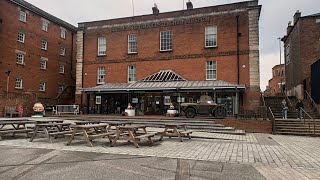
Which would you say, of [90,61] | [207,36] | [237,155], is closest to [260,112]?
[207,36]

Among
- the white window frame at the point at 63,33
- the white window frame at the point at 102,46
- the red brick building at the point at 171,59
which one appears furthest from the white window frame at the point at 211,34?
the white window frame at the point at 63,33

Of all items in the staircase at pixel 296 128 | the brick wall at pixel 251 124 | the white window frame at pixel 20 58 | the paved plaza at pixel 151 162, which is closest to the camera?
the paved plaza at pixel 151 162

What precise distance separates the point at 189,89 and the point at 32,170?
15295mm

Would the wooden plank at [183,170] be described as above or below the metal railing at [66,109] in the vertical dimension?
below

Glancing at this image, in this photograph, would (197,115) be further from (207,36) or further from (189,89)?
(207,36)

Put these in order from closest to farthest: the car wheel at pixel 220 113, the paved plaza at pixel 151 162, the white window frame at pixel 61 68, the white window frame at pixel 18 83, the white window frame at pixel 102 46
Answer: the paved plaza at pixel 151 162
the car wheel at pixel 220 113
the white window frame at pixel 102 46
the white window frame at pixel 18 83
the white window frame at pixel 61 68

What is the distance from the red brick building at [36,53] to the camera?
85.7ft

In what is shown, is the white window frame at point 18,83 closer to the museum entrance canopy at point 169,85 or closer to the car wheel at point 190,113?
the museum entrance canopy at point 169,85

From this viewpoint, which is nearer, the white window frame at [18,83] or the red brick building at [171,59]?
the red brick building at [171,59]

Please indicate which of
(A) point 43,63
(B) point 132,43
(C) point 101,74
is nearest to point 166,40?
(B) point 132,43

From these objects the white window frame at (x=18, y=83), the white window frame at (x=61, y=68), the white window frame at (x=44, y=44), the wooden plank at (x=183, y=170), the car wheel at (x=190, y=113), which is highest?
the white window frame at (x=44, y=44)

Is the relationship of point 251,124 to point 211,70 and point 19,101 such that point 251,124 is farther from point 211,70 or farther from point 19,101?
point 19,101

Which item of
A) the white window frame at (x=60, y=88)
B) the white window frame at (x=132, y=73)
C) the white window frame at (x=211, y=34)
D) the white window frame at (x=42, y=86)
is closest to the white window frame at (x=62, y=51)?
the white window frame at (x=60, y=88)

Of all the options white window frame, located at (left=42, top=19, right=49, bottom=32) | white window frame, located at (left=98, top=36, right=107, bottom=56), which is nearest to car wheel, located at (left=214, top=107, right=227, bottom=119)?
white window frame, located at (left=98, top=36, right=107, bottom=56)
